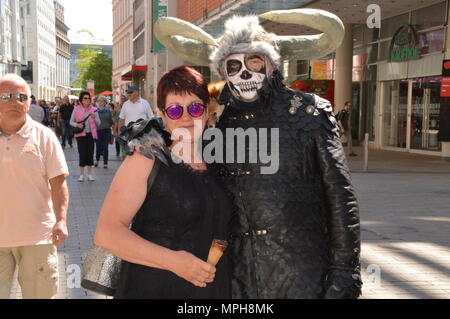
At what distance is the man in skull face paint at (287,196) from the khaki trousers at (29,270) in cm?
151

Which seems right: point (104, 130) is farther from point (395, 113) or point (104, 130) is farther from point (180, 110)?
point (180, 110)

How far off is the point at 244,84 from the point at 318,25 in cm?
48

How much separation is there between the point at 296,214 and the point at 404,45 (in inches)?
761

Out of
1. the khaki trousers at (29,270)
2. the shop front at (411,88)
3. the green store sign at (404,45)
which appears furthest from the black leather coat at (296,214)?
the green store sign at (404,45)

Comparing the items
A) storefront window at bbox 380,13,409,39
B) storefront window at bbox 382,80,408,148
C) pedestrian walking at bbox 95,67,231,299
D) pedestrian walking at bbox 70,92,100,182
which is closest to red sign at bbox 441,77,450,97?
storefront window at bbox 382,80,408,148

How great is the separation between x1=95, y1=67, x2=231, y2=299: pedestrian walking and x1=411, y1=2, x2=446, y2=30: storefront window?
17588mm

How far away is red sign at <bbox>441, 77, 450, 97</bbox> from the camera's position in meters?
17.3

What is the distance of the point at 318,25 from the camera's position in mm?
2609

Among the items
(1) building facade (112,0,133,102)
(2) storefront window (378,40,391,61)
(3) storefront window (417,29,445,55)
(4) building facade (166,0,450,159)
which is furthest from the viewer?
(1) building facade (112,0,133,102)

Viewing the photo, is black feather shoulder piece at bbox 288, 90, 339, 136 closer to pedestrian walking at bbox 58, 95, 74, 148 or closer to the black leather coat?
the black leather coat

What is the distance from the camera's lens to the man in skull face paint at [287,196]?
2301 mm

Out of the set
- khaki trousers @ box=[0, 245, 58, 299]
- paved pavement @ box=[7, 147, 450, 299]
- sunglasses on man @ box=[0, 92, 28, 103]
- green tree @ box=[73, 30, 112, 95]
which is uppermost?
green tree @ box=[73, 30, 112, 95]

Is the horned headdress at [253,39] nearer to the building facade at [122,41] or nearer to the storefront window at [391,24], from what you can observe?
the storefront window at [391,24]
